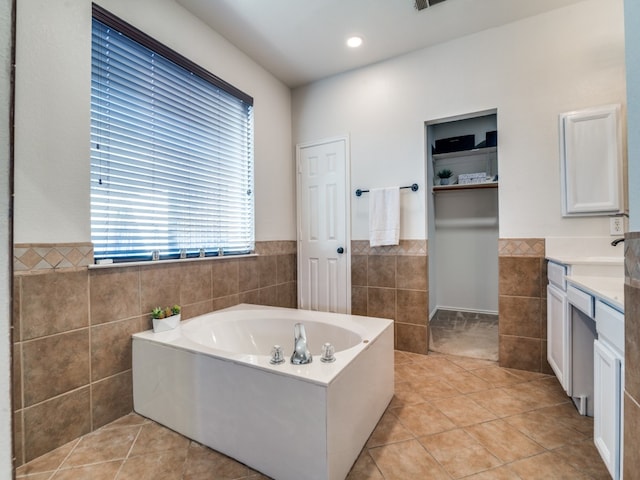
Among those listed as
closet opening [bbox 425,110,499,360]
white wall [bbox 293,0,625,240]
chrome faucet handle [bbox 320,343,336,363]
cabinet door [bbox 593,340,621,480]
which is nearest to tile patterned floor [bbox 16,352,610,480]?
cabinet door [bbox 593,340,621,480]

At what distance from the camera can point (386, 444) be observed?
1473mm

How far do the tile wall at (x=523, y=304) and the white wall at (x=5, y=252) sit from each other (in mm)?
2670

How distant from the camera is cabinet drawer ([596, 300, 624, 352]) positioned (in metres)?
0.98

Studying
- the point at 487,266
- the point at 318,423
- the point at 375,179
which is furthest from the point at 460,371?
the point at 487,266

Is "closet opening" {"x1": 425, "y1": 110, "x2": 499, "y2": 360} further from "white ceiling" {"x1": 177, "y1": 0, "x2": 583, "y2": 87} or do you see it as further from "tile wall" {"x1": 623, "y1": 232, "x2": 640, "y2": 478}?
"tile wall" {"x1": 623, "y1": 232, "x2": 640, "y2": 478}

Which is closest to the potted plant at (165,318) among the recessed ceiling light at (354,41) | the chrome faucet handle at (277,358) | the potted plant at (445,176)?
the chrome faucet handle at (277,358)

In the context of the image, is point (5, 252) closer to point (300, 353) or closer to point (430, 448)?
point (300, 353)

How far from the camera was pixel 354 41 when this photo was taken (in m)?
2.48

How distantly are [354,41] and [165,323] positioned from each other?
8.52 ft

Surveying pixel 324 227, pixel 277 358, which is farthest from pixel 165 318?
pixel 324 227

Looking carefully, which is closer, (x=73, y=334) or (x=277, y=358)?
(x=277, y=358)

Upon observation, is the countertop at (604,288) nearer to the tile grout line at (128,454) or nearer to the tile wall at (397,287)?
the tile wall at (397,287)

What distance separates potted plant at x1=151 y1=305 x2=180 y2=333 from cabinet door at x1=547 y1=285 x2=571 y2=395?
7.62 feet

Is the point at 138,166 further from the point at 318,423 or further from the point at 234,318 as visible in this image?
the point at 318,423
